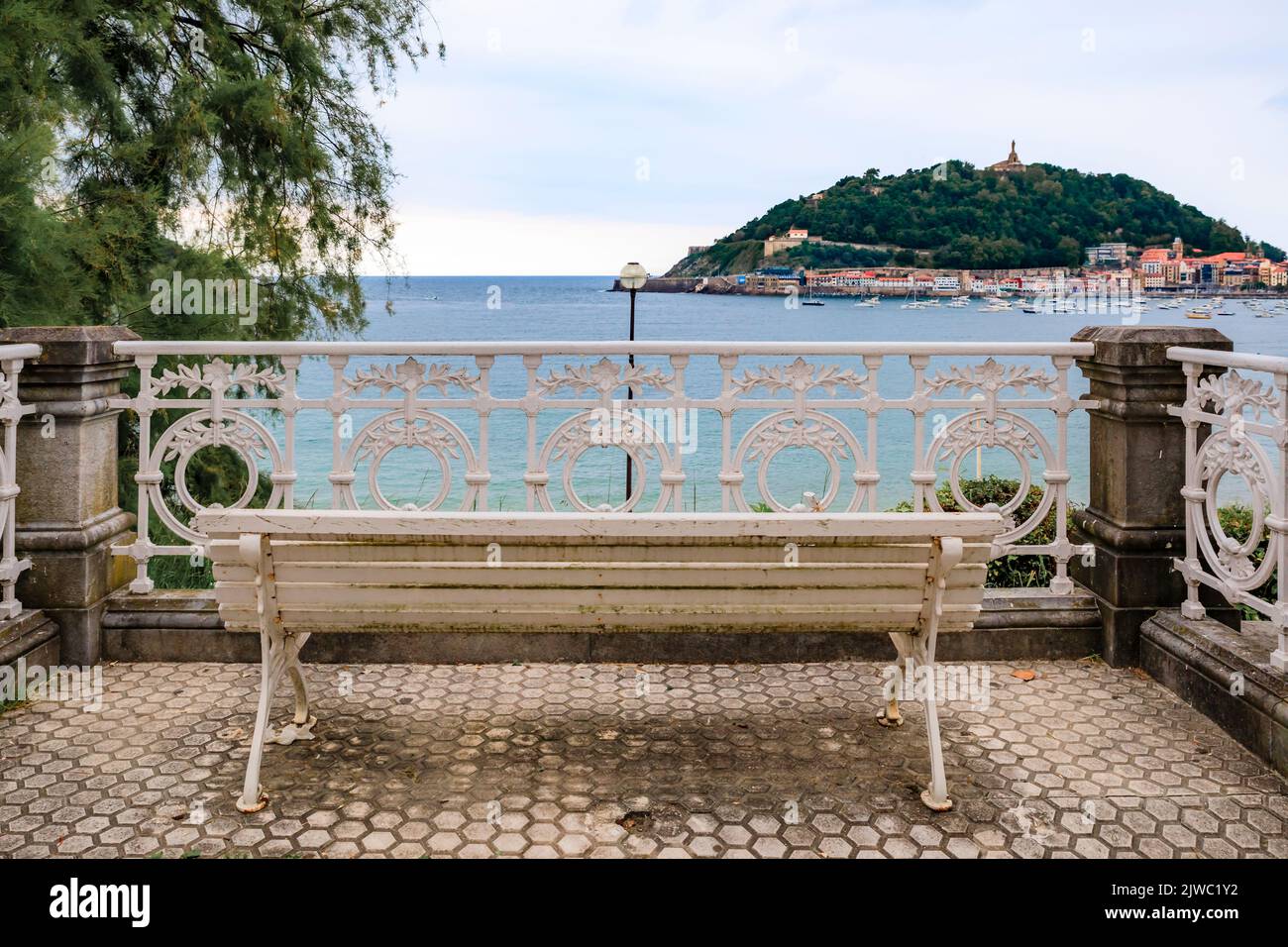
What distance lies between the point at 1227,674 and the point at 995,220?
46.9 meters

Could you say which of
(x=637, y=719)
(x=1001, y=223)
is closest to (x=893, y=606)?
(x=637, y=719)

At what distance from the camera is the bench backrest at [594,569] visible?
133 inches

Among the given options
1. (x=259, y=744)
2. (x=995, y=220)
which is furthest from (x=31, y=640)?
(x=995, y=220)

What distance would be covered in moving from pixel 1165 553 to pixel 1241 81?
80.5 m

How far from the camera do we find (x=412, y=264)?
46.2 ft

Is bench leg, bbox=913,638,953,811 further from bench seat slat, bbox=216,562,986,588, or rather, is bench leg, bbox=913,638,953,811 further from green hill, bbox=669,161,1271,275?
green hill, bbox=669,161,1271,275

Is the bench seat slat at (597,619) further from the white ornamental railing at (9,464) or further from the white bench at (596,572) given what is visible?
the white ornamental railing at (9,464)

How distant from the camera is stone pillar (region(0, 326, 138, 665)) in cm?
484

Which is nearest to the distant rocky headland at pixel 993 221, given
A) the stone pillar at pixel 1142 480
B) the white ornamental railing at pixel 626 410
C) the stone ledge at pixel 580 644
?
A: the stone pillar at pixel 1142 480

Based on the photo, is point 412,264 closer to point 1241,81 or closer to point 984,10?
point 984,10

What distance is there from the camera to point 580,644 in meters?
5.04

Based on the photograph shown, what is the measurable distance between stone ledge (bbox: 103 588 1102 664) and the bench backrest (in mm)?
1465

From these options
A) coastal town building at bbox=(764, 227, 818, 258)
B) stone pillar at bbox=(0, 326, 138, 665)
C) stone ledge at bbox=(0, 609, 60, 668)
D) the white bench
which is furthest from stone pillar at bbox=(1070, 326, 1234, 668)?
coastal town building at bbox=(764, 227, 818, 258)

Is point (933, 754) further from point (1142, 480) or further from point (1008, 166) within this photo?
point (1008, 166)
